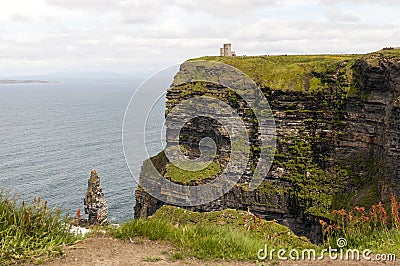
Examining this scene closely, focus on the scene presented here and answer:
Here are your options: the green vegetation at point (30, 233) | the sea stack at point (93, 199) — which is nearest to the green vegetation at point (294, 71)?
the sea stack at point (93, 199)

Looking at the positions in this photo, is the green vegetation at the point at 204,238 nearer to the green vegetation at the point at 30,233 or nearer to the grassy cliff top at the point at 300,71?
the green vegetation at the point at 30,233

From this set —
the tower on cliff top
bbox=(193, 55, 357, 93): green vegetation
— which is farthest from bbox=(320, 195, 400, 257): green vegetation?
the tower on cliff top

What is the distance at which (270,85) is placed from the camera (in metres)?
65.1

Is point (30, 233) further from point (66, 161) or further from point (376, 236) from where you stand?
point (66, 161)

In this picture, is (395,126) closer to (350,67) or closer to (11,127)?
(350,67)

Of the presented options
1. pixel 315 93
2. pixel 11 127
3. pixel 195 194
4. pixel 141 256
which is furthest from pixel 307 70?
pixel 11 127

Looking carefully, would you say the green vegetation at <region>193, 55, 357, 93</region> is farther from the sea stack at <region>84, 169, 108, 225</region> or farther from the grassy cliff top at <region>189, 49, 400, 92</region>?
the sea stack at <region>84, 169, 108, 225</region>

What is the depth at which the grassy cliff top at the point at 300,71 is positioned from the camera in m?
62.1

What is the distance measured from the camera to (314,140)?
6194 centimetres

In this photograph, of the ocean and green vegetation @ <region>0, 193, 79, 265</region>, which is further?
the ocean

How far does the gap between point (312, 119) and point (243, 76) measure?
12398mm

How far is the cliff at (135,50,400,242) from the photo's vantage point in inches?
2164

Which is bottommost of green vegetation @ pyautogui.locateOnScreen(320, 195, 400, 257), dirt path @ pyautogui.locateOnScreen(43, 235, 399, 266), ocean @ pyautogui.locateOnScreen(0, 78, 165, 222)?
ocean @ pyautogui.locateOnScreen(0, 78, 165, 222)

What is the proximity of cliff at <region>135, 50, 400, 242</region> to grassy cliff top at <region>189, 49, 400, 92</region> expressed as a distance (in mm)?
140
